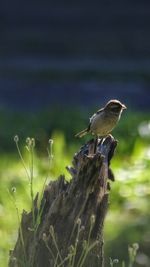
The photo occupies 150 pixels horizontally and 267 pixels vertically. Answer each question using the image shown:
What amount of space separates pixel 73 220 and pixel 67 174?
3.75 m

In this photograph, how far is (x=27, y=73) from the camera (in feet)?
45.6

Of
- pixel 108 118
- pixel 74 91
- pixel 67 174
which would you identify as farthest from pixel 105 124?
pixel 74 91

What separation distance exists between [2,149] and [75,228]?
194 inches

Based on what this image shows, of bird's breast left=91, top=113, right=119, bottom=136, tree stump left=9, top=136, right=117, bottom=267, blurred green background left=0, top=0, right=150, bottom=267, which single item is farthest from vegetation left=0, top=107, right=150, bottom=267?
tree stump left=9, top=136, right=117, bottom=267

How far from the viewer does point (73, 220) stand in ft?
13.1

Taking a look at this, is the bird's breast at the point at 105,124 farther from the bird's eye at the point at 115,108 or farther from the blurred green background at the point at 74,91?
the blurred green background at the point at 74,91

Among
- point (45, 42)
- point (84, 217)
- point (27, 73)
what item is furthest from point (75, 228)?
point (45, 42)

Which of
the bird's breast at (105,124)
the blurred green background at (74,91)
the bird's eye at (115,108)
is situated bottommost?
the bird's breast at (105,124)

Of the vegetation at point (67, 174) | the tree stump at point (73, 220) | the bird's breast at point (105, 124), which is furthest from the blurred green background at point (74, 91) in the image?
the tree stump at point (73, 220)

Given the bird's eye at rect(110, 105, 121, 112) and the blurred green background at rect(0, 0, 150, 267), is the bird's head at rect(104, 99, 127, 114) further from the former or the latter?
the blurred green background at rect(0, 0, 150, 267)

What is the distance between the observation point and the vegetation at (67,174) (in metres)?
6.55

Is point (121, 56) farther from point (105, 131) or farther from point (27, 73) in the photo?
point (105, 131)

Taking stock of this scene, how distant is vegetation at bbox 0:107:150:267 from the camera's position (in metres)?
6.55

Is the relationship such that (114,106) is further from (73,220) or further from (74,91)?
(74,91)
